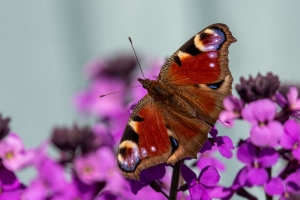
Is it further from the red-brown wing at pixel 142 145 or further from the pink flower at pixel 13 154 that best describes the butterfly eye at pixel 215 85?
the pink flower at pixel 13 154

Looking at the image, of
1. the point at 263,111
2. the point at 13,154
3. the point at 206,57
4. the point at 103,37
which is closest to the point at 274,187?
the point at 263,111

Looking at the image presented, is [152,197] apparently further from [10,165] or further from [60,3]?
[60,3]

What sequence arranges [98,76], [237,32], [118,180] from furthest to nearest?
[237,32], [98,76], [118,180]

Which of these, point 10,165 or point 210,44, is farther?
point 10,165

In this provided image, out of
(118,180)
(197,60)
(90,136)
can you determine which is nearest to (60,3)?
(90,136)

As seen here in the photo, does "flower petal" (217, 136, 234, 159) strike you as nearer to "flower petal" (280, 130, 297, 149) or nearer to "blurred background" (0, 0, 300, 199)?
"flower petal" (280, 130, 297, 149)

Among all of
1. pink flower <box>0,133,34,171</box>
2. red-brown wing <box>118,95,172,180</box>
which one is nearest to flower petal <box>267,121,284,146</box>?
red-brown wing <box>118,95,172,180</box>

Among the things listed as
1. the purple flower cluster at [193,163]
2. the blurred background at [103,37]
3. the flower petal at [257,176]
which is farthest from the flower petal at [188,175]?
the blurred background at [103,37]

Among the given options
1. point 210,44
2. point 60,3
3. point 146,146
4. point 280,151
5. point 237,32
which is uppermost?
point 210,44
